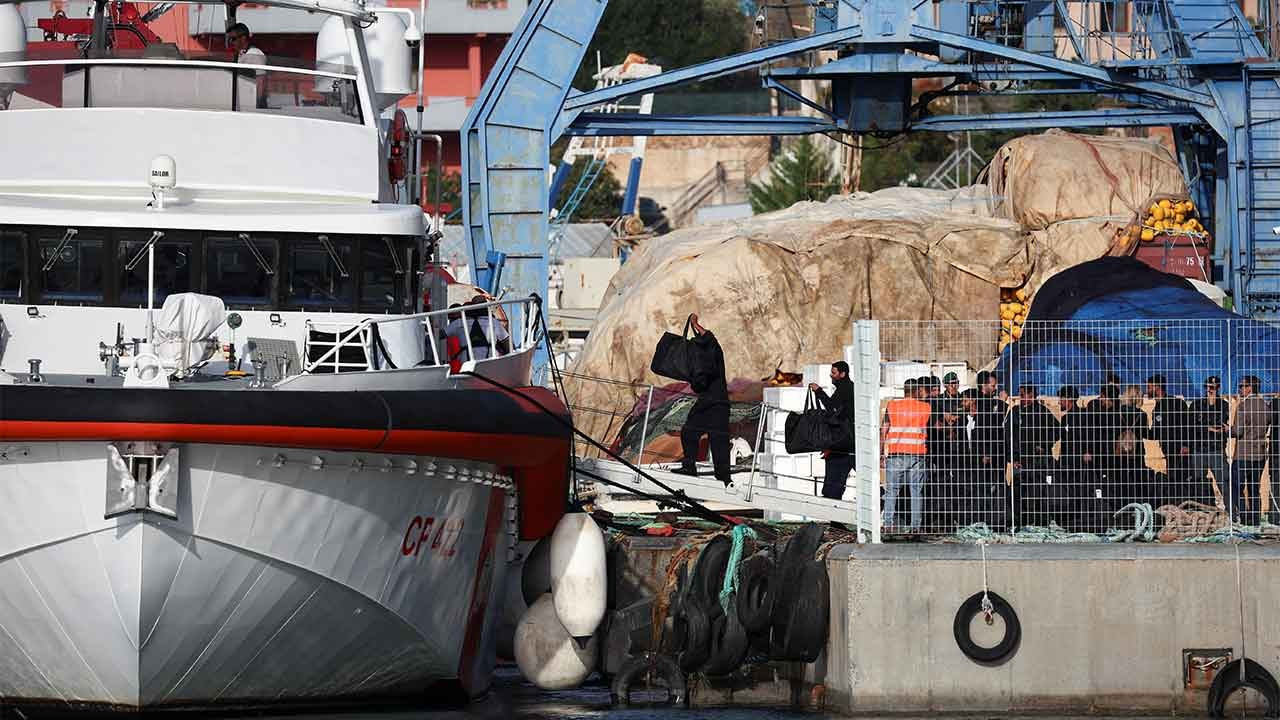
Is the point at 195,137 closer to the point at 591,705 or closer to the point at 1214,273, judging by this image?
the point at 591,705

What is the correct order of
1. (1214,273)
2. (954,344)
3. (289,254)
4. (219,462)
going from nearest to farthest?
(219,462), (289,254), (954,344), (1214,273)

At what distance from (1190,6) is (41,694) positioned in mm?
16430

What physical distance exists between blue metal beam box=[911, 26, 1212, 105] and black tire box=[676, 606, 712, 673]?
10771 mm

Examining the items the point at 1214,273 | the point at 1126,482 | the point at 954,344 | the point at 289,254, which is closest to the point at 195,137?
the point at 289,254

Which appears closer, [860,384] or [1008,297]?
[860,384]

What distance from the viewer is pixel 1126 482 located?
13.4 m

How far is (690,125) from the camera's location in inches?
960

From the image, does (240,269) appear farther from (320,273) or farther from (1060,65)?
(1060,65)

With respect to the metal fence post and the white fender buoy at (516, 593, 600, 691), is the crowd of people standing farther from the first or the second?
the white fender buoy at (516, 593, 600, 691)

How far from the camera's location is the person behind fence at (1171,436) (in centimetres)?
1332

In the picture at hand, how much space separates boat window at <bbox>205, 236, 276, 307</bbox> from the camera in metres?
12.7

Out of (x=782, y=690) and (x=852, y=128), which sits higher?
(x=852, y=128)

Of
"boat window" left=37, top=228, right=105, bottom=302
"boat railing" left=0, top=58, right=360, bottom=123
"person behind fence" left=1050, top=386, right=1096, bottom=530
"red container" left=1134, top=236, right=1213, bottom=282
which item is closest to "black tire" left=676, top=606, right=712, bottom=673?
"person behind fence" left=1050, top=386, right=1096, bottom=530

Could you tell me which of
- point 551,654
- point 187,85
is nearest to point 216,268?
point 187,85
